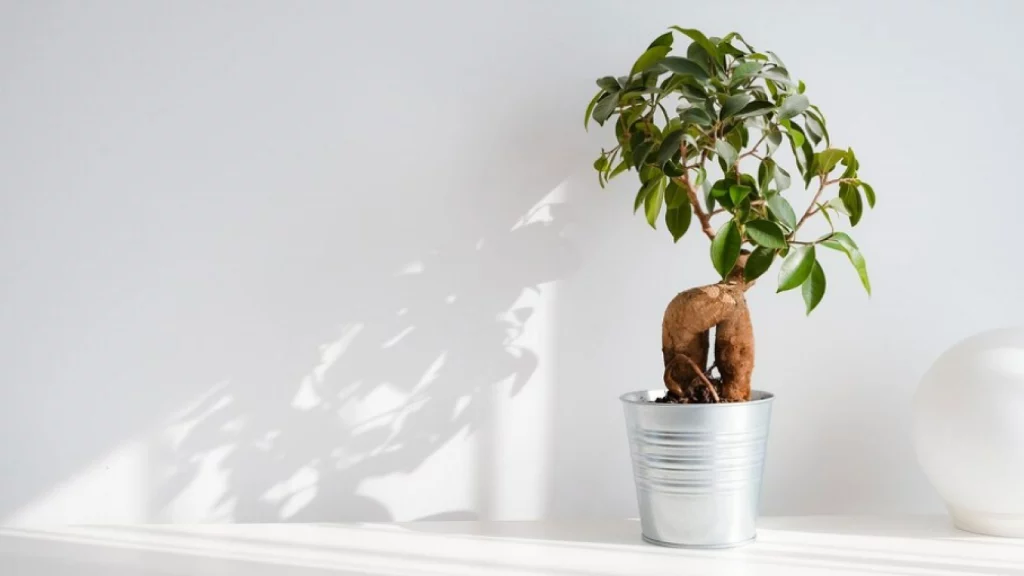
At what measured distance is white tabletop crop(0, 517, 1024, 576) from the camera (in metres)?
→ 1.11

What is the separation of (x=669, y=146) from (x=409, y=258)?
1.60 ft

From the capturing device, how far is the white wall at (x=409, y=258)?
137 centimetres

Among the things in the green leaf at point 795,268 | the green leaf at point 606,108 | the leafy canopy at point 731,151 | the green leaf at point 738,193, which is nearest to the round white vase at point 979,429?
the leafy canopy at point 731,151

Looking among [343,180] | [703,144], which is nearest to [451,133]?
[343,180]

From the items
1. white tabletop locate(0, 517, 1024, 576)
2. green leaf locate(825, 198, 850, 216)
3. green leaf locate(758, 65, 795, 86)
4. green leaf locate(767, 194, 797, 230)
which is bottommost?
white tabletop locate(0, 517, 1024, 576)

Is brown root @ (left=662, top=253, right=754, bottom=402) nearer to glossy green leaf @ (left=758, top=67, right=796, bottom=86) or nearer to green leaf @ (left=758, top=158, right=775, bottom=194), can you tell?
green leaf @ (left=758, top=158, right=775, bottom=194)

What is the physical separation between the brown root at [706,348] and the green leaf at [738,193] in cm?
11

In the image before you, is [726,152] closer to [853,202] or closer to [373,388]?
[853,202]

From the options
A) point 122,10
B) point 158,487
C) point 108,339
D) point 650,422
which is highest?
point 122,10

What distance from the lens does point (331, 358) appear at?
140 centimetres

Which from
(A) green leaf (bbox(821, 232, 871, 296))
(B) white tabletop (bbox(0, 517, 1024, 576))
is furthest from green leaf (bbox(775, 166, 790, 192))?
(B) white tabletop (bbox(0, 517, 1024, 576))

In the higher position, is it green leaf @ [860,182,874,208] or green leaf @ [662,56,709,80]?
green leaf @ [662,56,709,80]

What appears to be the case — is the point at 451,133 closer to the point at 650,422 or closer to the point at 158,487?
the point at 650,422

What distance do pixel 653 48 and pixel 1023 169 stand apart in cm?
73
